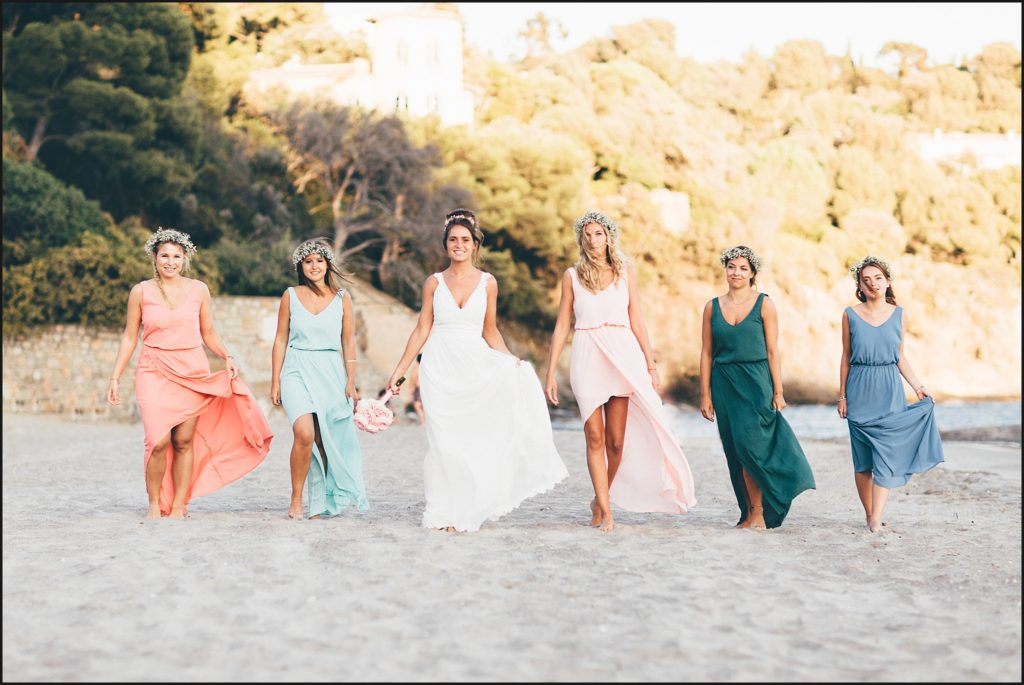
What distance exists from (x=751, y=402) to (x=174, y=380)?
13.3ft

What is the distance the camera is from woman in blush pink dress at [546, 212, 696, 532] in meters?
7.73

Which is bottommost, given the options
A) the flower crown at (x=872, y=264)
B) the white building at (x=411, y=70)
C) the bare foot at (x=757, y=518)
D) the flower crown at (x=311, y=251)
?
the bare foot at (x=757, y=518)

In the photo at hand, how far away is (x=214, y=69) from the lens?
135ft

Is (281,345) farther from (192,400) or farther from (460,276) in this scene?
(460,276)

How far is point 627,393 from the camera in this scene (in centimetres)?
778

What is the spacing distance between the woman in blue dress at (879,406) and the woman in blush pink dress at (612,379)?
4.38 ft

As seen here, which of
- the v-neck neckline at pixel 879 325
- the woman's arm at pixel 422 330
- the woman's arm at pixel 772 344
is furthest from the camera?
the v-neck neckline at pixel 879 325

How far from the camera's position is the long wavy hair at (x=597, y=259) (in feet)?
25.5

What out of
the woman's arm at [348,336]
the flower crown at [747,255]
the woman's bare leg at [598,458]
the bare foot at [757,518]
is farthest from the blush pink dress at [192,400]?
the flower crown at [747,255]

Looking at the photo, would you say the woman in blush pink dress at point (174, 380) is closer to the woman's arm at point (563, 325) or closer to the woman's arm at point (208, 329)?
the woman's arm at point (208, 329)

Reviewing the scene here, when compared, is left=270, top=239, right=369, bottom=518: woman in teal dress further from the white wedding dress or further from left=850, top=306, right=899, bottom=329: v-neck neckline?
left=850, top=306, right=899, bottom=329: v-neck neckline

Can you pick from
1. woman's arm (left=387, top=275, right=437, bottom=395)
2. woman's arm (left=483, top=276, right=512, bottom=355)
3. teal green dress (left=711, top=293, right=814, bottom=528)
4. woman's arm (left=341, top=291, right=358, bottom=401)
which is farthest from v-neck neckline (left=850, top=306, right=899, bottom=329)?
woman's arm (left=341, top=291, right=358, bottom=401)

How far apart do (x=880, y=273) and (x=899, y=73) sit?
92130 millimetres

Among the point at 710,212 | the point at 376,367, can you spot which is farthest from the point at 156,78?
the point at 710,212
